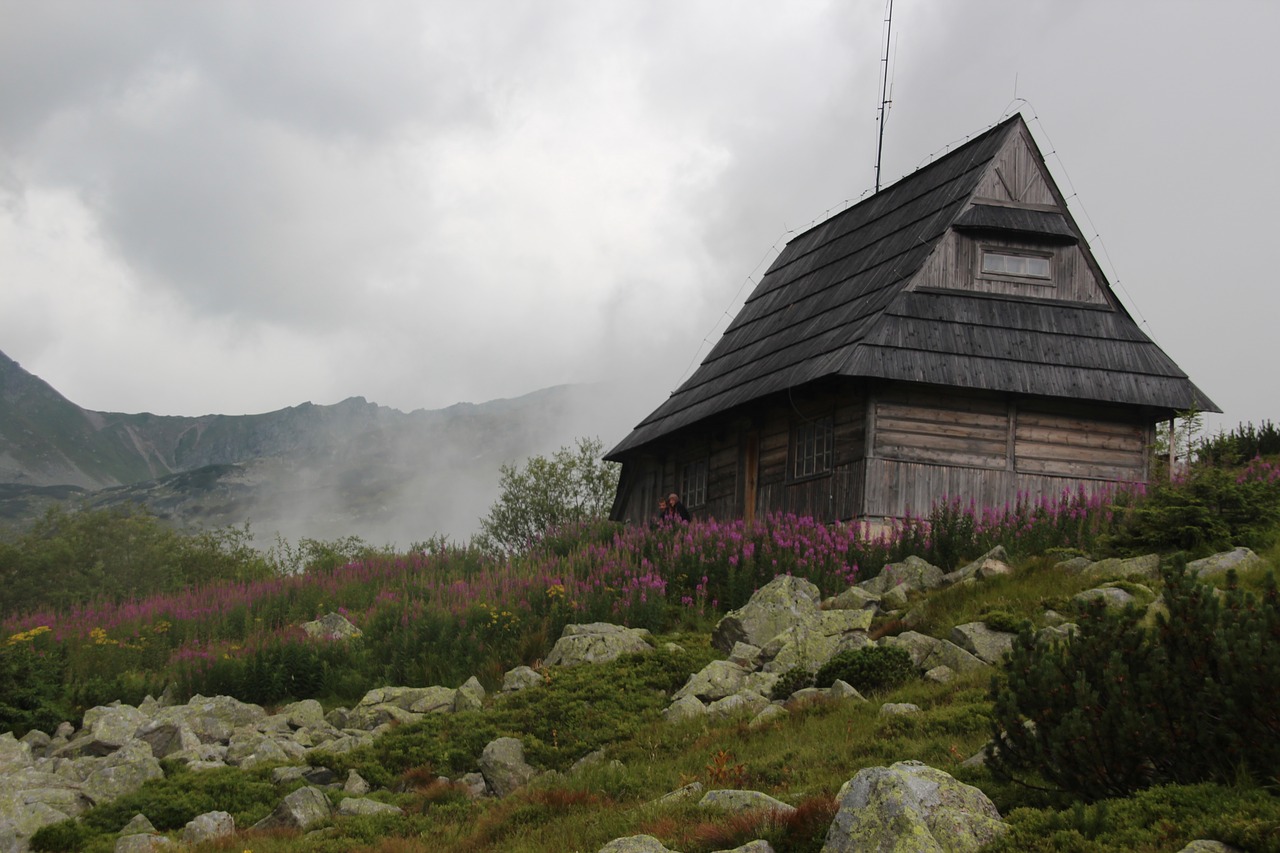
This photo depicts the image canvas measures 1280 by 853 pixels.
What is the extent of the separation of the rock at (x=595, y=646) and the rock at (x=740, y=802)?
5.92 meters

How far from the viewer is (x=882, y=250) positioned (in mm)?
23312

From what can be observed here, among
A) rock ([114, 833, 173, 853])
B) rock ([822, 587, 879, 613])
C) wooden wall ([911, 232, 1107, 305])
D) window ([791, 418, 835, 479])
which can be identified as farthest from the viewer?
wooden wall ([911, 232, 1107, 305])

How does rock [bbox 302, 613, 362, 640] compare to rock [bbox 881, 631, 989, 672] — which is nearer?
rock [bbox 881, 631, 989, 672]

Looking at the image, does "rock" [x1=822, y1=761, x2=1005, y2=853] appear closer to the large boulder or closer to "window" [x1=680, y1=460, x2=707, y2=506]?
the large boulder

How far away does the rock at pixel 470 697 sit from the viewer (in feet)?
42.3

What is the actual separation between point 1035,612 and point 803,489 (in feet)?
31.2

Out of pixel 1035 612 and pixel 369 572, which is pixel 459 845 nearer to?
pixel 1035 612

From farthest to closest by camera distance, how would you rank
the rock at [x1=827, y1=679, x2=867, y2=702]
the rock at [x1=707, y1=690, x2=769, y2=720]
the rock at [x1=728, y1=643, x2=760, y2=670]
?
the rock at [x1=728, y1=643, x2=760, y2=670], the rock at [x1=707, y1=690, x2=769, y2=720], the rock at [x1=827, y1=679, x2=867, y2=702]

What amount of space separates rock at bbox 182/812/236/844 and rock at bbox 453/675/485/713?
10.7ft

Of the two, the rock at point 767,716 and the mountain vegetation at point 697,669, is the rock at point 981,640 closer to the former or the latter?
the mountain vegetation at point 697,669

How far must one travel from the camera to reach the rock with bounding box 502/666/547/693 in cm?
1344

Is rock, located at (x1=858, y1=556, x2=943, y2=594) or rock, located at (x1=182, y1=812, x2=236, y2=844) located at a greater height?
rock, located at (x1=858, y1=556, x2=943, y2=594)

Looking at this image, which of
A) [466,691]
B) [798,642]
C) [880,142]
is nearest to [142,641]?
[466,691]

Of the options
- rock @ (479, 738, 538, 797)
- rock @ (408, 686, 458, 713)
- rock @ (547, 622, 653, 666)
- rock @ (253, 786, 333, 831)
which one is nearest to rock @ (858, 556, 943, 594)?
rock @ (547, 622, 653, 666)
